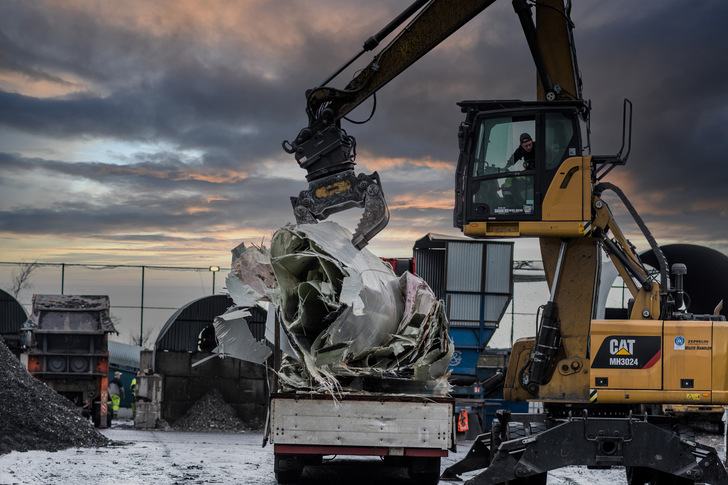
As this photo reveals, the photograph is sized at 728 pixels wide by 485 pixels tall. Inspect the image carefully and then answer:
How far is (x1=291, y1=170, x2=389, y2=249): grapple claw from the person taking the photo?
33.0 feet

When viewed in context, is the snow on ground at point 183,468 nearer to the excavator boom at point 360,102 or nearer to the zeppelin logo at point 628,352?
the zeppelin logo at point 628,352

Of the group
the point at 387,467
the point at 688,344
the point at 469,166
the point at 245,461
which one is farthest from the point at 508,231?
the point at 245,461

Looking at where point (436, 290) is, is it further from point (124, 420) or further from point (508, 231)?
point (508, 231)

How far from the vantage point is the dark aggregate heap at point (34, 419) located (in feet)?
45.4

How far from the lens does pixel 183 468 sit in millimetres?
12344

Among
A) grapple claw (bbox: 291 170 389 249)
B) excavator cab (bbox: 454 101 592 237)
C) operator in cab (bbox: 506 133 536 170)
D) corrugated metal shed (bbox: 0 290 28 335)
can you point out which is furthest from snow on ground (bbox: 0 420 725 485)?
corrugated metal shed (bbox: 0 290 28 335)

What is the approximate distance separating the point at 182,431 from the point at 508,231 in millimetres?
13265

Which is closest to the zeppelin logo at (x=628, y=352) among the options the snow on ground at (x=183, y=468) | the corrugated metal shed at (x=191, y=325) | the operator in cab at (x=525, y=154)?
the snow on ground at (x=183, y=468)

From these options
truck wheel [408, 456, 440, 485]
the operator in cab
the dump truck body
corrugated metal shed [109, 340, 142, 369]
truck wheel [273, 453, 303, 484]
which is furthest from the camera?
corrugated metal shed [109, 340, 142, 369]

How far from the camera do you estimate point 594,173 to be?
1000 cm

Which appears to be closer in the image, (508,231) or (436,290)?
(508,231)

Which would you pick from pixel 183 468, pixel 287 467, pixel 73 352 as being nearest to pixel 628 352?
pixel 287 467

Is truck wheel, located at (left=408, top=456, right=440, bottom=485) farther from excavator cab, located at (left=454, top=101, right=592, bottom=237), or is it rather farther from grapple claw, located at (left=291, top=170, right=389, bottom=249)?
excavator cab, located at (left=454, top=101, right=592, bottom=237)

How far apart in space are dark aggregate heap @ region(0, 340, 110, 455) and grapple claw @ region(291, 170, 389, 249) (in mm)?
5982
